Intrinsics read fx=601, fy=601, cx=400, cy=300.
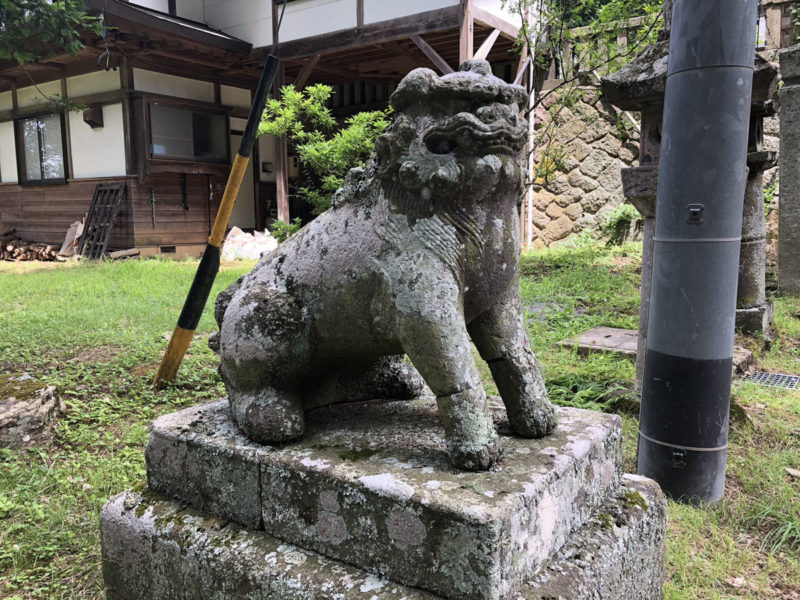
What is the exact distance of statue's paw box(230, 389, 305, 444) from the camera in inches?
64.9

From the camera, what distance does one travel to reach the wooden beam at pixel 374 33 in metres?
8.45

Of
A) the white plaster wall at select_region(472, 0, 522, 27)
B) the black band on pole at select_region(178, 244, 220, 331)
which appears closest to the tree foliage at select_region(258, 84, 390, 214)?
the white plaster wall at select_region(472, 0, 522, 27)

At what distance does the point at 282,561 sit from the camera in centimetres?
152

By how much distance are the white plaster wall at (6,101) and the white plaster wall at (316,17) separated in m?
6.48

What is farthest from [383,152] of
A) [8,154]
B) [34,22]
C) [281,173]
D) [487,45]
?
[8,154]

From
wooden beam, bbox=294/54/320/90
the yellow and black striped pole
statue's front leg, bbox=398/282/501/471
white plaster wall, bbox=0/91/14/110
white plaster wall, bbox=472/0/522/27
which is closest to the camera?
statue's front leg, bbox=398/282/501/471

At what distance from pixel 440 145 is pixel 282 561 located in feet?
3.61

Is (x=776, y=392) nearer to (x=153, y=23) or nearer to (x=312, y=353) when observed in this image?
(x=312, y=353)

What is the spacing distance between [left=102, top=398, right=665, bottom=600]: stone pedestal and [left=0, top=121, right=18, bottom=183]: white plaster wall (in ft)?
44.2

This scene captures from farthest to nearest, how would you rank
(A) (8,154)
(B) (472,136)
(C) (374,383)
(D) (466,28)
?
(A) (8,154), (D) (466,28), (C) (374,383), (B) (472,136)

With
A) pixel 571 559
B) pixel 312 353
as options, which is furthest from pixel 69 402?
pixel 571 559

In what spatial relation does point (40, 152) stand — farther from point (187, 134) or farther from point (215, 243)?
point (215, 243)

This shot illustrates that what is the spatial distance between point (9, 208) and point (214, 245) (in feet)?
41.0

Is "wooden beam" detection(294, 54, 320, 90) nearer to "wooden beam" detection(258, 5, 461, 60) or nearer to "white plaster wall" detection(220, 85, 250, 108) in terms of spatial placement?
"wooden beam" detection(258, 5, 461, 60)
